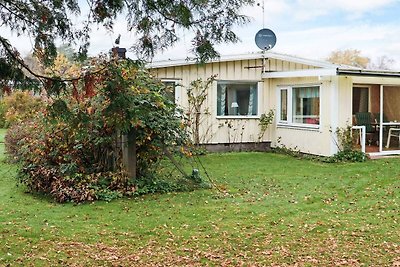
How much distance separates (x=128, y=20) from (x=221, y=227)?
125 inches

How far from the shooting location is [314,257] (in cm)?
562

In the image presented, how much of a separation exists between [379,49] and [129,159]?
36937 mm

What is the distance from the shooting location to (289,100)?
15.6 m

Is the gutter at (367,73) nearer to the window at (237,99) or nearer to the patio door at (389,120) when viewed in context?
the patio door at (389,120)

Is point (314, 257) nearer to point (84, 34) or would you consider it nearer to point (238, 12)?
point (238, 12)

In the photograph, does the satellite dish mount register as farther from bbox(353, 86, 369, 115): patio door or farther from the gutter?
the gutter

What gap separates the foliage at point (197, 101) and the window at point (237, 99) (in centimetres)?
58

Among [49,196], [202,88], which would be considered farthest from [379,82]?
[49,196]

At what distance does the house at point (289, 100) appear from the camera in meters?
13.9

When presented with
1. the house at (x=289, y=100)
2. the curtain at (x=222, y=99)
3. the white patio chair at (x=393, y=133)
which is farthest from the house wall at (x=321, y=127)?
the white patio chair at (x=393, y=133)

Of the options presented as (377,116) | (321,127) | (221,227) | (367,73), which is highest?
(367,73)

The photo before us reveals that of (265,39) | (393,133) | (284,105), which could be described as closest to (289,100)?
(284,105)

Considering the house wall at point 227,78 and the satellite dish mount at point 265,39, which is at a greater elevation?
the satellite dish mount at point 265,39

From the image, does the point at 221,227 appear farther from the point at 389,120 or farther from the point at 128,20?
the point at 389,120
